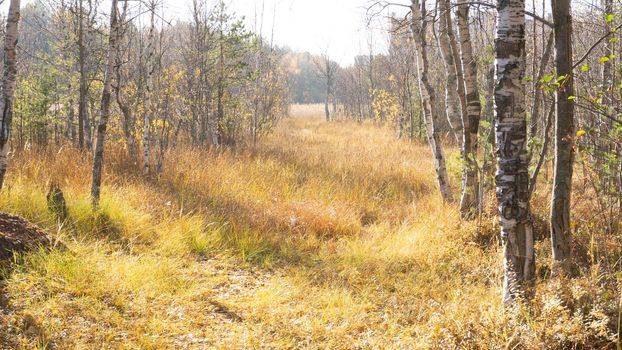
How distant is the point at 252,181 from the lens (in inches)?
314

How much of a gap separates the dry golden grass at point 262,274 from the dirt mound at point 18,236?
0.13 meters

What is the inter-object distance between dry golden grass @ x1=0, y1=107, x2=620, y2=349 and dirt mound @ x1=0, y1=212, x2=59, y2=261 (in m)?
0.13

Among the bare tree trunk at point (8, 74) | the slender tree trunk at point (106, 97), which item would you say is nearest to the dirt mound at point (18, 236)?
the bare tree trunk at point (8, 74)

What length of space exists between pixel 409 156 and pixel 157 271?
373 inches

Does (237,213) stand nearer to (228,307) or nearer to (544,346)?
(228,307)

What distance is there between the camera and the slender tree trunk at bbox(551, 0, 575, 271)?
10.2 feet

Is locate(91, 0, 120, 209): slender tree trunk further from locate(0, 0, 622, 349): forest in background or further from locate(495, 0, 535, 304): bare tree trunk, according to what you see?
locate(495, 0, 535, 304): bare tree trunk

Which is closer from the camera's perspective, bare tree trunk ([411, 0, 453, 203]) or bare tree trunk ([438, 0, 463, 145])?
bare tree trunk ([438, 0, 463, 145])

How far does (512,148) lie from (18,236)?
14.7 ft

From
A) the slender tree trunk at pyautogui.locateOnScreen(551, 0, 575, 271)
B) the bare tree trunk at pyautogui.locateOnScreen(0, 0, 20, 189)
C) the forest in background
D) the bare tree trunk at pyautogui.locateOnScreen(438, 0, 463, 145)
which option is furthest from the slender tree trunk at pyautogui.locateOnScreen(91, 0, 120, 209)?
the slender tree trunk at pyautogui.locateOnScreen(551, 0, 575, 271)

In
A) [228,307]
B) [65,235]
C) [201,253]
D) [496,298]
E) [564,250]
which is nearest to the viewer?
[564,250]

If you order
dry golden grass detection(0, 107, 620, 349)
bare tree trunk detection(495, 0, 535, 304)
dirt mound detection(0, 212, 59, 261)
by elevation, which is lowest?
dry golden grass detection(0, 107, 620, 349)

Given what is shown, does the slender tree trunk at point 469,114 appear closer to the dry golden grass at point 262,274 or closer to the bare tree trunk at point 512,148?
the dry golden grass at point 262,274

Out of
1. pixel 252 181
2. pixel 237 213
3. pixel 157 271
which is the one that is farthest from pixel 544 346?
pixel 252 181
